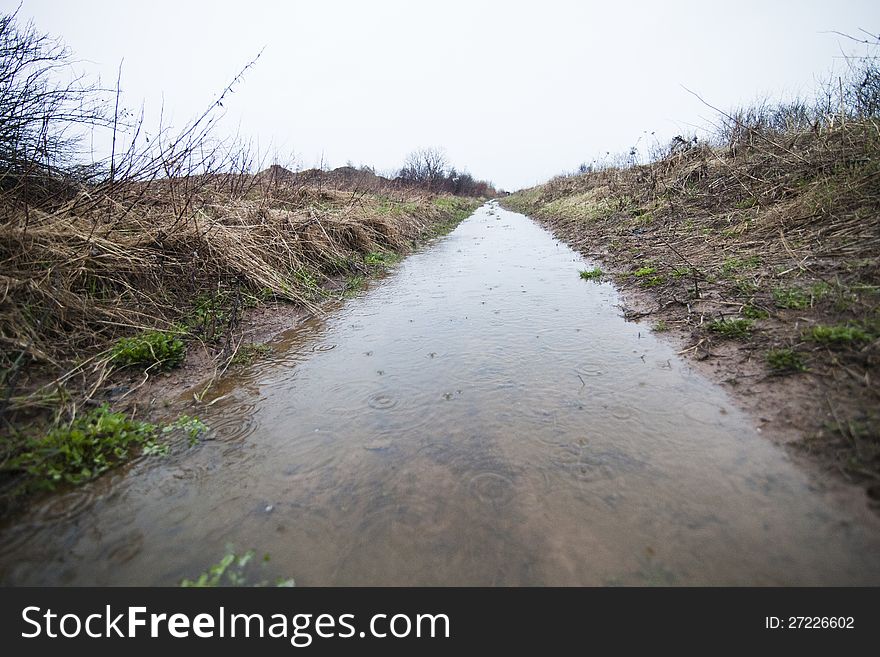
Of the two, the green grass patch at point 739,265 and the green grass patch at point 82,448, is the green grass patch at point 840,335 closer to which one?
the green grass patch at point 739,265

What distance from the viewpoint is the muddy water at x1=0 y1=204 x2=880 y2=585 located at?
1453 mm

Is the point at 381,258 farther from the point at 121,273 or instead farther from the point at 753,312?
the point at 753,312

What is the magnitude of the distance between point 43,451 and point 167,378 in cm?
104

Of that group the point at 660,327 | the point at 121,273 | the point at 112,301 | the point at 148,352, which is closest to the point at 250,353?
the point at 148,352

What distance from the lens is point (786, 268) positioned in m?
3.70

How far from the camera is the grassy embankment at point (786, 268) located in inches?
81.4

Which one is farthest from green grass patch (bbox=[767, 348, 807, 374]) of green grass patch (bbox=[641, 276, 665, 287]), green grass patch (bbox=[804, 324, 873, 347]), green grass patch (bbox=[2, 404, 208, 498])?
green grass patch (bbox=[2, 404, 208, 498])

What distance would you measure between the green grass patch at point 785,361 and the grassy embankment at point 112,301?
142 inches

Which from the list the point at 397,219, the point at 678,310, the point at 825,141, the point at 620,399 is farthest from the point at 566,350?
the point at 397,219

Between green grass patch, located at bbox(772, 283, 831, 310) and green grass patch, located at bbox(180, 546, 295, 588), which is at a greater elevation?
green grass patch, located at bbox(772, 283, 831, 310)

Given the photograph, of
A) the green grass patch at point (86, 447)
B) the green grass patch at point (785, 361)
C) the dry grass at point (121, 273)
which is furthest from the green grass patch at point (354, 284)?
the green grass patch at point (785, 361)

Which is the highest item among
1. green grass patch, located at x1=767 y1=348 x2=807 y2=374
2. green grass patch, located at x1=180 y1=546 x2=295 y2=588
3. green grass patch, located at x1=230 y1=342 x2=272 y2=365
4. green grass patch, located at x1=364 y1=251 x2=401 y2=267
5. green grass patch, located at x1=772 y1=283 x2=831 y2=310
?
green grass patch, located at x1=364 y1=251 x2=401 y2=267

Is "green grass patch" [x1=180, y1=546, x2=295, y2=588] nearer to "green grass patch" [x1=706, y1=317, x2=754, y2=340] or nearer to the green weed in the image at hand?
"green grass patch" [x1=706, y1=317, x2=754, y2=340]

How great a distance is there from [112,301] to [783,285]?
5865 mm
